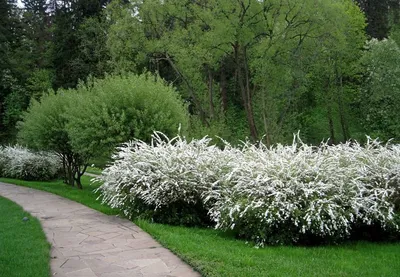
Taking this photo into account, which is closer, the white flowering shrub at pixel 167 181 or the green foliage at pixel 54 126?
the white flowering shrub at pixel 167 181

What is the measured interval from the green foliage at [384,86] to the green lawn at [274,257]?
1888 cm

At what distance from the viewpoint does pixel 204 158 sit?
7621 mm

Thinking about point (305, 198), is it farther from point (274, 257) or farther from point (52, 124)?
point (52, 124)

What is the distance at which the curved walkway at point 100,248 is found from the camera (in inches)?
181

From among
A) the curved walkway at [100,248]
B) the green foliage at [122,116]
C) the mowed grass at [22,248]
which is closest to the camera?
the mowed grass at [22,248]

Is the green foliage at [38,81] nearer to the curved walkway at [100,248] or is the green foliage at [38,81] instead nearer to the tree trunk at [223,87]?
the tree trunk at [223,87]

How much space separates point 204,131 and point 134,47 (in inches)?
238

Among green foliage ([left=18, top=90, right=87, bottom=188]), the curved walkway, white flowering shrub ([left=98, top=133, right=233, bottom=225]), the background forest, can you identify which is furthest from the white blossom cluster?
green foliage ([left=18, top=90, right=87, bottom=188])

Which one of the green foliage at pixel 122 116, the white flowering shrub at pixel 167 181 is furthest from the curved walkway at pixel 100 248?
the green foliage at pixel 122 116

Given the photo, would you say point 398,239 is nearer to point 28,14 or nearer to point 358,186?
point 358,186

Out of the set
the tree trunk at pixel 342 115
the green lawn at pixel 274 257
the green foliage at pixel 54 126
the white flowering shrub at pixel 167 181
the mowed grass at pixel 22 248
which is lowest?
the mowed grass at pixel 22 248

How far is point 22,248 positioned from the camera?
5410 millimetres

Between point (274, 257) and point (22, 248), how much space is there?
3213 millimetres

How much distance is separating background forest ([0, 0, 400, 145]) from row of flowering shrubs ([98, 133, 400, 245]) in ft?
9.70
